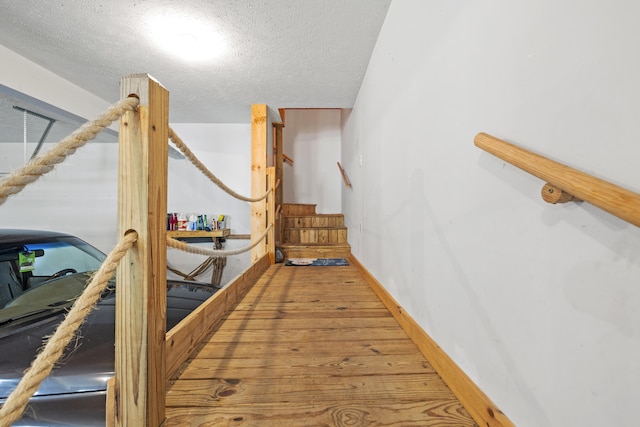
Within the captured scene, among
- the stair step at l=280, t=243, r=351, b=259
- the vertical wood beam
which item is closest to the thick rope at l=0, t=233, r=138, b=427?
the vertical wood beam

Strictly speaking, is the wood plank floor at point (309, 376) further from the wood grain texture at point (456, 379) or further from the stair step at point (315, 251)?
the stair step at point (315, 251)

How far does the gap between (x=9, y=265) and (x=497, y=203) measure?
219 cm

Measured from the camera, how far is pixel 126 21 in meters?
1.82

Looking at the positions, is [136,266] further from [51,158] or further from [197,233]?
[197,233]

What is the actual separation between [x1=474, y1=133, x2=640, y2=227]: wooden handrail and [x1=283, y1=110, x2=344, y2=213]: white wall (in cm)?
429

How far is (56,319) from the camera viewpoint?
1.14 metres

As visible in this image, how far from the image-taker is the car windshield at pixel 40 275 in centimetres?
121

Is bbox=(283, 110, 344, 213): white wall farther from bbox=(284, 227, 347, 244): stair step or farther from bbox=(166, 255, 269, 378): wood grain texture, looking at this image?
bbox=(166, 255, 269, 378): wood grain texture

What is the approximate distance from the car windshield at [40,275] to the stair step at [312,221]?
248 cm

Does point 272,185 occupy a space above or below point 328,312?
above

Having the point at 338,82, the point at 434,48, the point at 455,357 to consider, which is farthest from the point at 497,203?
the point at 338,82

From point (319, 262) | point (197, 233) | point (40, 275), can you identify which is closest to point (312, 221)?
point (319, 262)

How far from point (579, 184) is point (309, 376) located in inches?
39.9

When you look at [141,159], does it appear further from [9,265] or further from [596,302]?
[9,265]
